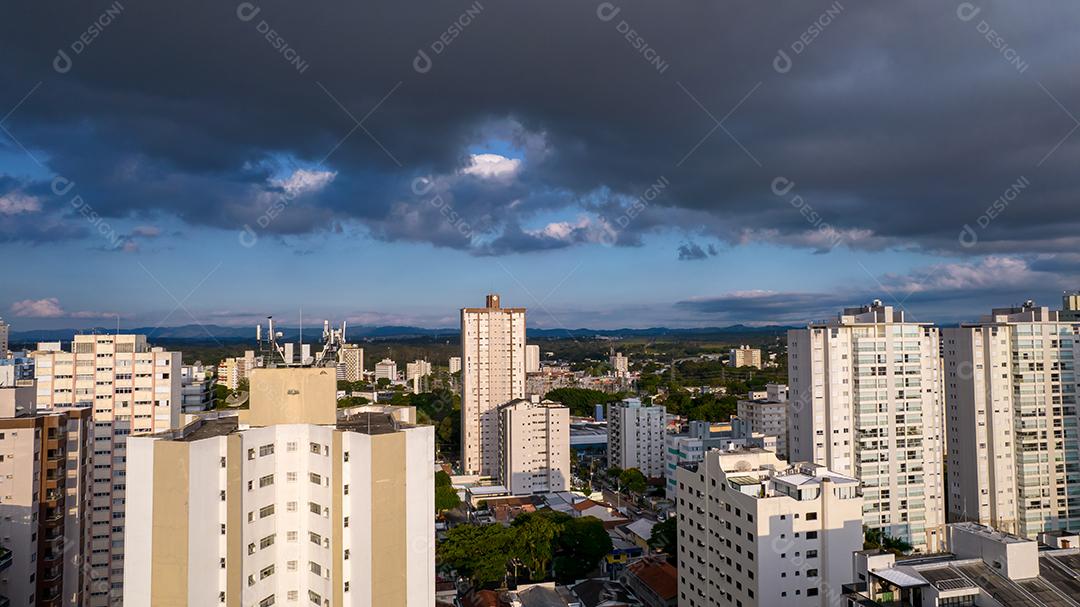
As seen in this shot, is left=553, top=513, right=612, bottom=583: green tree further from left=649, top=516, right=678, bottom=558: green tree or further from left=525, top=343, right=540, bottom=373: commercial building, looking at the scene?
left=525, top=343, right=540, bottom=373: commercial building

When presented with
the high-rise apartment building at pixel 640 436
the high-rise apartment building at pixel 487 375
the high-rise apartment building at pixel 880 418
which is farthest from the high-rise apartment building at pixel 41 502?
the high-rise apartment building at pixel 640 436

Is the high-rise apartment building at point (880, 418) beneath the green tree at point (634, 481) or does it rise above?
above

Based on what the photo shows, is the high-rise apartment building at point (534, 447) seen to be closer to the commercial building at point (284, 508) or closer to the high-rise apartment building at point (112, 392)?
the high-rise apartment building at point (112, 392)

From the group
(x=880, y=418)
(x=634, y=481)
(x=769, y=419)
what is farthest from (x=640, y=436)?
(x=880, y=418)

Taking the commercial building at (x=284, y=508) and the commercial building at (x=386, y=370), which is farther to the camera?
the commercial building at (x=386, y=370)

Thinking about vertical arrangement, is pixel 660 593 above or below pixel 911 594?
below

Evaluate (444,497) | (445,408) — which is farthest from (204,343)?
(444,497)

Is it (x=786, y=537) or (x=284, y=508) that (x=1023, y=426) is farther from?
(x=284, y=508)

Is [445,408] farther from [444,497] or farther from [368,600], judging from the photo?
[368,600]
